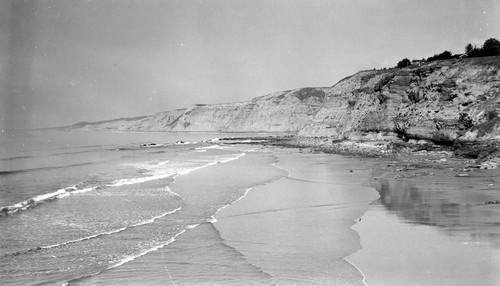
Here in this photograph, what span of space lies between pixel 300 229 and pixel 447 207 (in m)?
4.88

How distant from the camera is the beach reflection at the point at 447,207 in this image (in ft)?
28.0

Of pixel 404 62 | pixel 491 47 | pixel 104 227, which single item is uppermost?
pixel 404 62

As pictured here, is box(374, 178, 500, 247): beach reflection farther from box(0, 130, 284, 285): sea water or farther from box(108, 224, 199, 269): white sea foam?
box(108, 224, 199, 269): white sea foam

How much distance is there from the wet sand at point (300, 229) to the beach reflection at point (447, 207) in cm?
103

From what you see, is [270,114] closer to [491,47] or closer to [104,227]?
[491,47]

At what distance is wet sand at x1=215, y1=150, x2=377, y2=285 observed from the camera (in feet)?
21.4

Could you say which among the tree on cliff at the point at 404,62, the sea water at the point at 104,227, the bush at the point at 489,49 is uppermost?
the tree on cliff at the point at 404,62

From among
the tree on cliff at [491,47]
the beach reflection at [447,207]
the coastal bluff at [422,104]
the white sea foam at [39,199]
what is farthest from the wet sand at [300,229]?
the tree on cliff at [491,47]

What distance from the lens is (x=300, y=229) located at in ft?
31.5

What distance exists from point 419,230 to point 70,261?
7575 mm

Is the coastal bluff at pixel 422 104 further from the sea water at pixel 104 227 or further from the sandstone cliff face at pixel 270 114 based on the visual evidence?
the sandstone cliff face at pixel 270 114

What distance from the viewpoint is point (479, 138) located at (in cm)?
2367

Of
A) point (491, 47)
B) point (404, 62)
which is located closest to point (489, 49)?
point (491, 47)

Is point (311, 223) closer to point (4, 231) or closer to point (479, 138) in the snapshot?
point (4, 231)
